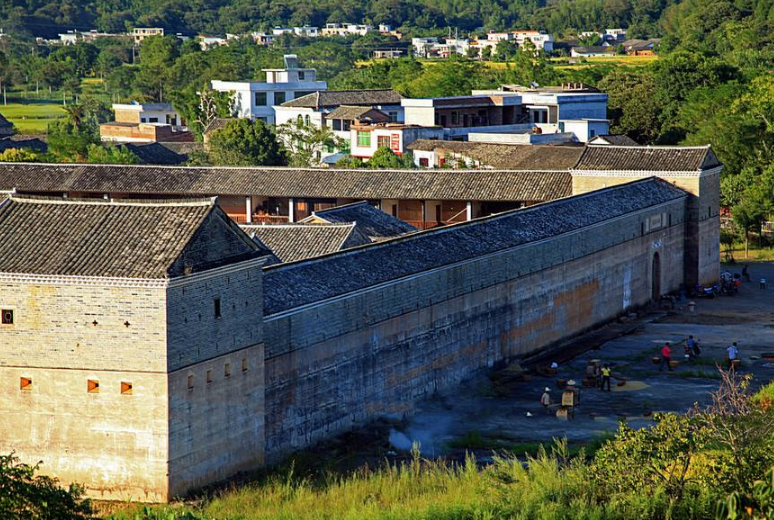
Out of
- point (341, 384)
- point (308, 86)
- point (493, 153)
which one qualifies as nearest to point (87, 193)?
point (493, 153)

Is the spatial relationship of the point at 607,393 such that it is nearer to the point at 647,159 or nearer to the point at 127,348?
the point at 127,348

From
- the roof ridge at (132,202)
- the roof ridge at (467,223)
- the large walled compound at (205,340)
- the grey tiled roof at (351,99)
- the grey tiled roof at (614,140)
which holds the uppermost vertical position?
the grey tiled roof at (351,99)

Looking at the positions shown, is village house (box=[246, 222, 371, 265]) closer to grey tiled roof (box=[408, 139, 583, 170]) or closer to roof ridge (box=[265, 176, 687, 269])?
roof ridge (box=[265, 176, 687, 269])

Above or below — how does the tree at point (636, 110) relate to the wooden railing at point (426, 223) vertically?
above

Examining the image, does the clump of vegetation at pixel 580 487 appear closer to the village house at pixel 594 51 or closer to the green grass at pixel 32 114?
the green grass at pixel 32 114

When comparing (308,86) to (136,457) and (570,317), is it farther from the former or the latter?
(136,457)

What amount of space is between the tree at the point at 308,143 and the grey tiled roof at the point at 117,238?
4884 centimetres

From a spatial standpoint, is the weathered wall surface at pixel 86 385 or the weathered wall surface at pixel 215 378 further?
the weathered wall surface at pixel 215 378

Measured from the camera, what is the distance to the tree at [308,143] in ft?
262

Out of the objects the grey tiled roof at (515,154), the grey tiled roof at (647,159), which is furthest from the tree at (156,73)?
the grey tiled roof at (647,159)

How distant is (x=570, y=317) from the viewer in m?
45.8

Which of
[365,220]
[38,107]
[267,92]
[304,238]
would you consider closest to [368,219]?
[365,220]

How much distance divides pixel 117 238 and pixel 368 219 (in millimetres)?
19380

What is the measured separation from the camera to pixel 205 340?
2877cm
